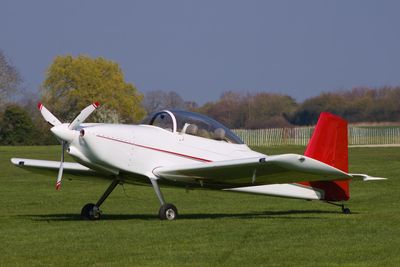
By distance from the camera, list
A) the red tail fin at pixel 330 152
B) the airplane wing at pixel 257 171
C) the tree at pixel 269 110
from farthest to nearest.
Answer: the tree at pixel 269 110
the red tail fin at pixel 330 152
the airplane wing at pixel 257 171

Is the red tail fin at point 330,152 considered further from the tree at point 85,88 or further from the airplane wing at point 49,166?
the tree at point 85,88

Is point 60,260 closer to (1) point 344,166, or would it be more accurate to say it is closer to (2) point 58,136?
(2) point 58,136

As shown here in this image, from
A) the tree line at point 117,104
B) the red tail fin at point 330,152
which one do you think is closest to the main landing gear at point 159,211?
the red tail fin at point 330,152

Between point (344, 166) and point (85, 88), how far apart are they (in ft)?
225

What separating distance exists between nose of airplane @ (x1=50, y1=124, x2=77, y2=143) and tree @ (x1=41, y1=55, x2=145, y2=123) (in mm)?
66407

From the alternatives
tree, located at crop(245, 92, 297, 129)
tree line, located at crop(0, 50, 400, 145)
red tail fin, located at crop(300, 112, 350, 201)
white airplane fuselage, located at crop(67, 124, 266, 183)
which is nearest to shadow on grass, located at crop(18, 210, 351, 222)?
red tail fin, located at crop(300, 112, 350, 201)

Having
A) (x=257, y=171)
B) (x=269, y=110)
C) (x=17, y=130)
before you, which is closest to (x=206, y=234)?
(x=257, y=171)

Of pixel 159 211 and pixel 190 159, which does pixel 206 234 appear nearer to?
pixel 159 211

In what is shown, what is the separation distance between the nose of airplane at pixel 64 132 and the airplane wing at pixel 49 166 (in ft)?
4.92

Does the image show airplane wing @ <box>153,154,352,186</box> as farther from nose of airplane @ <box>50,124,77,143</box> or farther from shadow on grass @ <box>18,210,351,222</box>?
nose of airplane @ <box>50,124,77,143</box>

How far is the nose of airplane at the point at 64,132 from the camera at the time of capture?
13.4 metres

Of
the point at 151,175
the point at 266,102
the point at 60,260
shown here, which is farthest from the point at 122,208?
the point at 266,102

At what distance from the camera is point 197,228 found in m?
12.3

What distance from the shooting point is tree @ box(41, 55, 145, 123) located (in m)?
81.3
